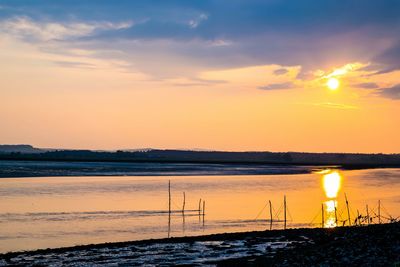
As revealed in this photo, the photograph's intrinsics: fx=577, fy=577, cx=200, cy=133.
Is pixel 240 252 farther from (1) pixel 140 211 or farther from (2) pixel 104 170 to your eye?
(2) pixel 104 170

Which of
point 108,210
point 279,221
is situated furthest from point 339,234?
point 108,210

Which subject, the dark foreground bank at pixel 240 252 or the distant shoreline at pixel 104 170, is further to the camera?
the distant shoreline at pixel 104 170

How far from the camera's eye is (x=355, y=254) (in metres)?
23.9

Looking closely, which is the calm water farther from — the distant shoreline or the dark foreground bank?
the distant shoreline

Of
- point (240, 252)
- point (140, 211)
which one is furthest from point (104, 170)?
point (240, 252)

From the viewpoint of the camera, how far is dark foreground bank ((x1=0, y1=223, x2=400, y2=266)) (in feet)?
78.1

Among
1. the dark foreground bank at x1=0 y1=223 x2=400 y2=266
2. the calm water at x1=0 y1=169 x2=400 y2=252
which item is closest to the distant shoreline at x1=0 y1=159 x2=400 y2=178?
the calm water at x1=0 y1=169 x2=400 y2=252

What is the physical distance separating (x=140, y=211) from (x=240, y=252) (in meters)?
20.5

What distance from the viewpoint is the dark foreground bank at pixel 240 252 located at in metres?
23.8

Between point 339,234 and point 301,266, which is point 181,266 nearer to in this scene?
point 301,266

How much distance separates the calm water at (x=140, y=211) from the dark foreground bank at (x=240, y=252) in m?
3.52

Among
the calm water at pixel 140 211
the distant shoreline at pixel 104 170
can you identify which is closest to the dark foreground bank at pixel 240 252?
the calm water at pixel 140 211

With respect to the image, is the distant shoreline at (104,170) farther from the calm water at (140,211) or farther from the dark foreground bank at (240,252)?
the dark foreground bank at (240,252)

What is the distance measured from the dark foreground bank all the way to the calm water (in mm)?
3522
